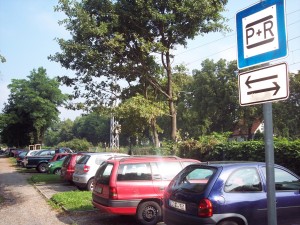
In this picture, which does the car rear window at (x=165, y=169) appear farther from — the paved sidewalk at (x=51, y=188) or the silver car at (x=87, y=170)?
the paved sidewalk at (x=51, y=188)

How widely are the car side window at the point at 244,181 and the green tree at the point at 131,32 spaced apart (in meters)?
11.6

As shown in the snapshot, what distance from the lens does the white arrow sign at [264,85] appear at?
298cm

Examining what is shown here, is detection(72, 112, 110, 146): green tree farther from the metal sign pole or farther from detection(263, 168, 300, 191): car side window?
the metal sign pole

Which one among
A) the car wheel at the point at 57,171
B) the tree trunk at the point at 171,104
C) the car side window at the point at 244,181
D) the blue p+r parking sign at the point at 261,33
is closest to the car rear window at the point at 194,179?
the car side window at the point at 244,181

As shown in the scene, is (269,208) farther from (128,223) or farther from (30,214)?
(30,214)

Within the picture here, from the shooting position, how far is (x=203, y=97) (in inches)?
1804

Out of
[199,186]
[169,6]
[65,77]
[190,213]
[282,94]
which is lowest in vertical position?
[190,213]

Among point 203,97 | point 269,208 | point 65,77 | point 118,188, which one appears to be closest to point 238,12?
point 269,208

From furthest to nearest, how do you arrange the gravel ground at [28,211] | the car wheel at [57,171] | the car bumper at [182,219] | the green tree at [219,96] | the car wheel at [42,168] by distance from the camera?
the green tree at [219,96], the car wheel at [42,168], the car wheel at [57,171], the gravel ground at [28,211], the car bumper at [182,219]

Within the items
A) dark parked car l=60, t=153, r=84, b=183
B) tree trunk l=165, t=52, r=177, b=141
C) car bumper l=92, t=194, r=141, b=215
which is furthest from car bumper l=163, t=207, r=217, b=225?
tree trunk l=165, t=52, r=177, b=141

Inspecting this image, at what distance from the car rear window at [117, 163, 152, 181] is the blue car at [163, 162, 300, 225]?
2.11 m

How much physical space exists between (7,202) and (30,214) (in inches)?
115

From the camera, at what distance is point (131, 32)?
726 inches

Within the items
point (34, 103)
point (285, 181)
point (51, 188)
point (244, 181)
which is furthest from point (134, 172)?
point (34, 103)
